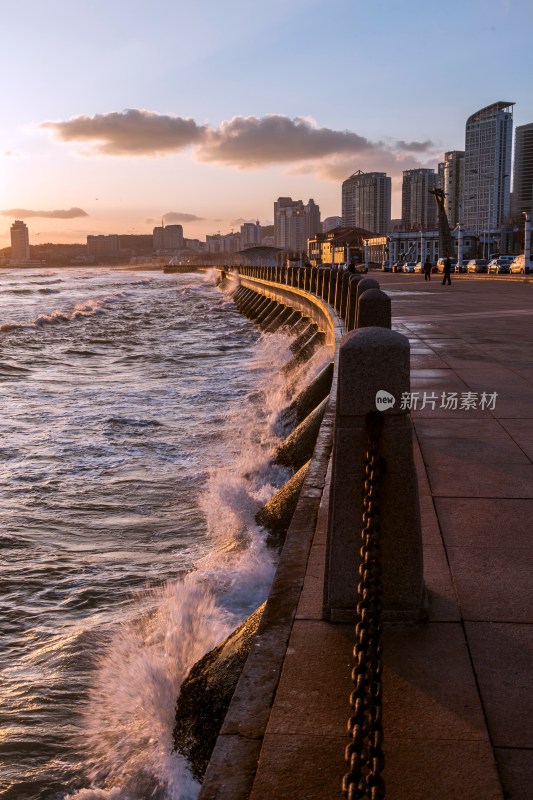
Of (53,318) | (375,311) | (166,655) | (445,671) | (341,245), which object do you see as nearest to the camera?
(445,671)

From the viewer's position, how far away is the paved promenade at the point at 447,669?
97.8 inches

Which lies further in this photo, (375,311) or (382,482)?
(375,311)

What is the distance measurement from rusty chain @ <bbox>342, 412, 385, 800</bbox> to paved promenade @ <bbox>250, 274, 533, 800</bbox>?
0.72 ft

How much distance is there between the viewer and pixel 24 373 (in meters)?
21.6

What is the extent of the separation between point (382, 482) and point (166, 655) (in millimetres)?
2512

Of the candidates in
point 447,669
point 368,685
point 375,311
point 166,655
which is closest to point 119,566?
point 166,655

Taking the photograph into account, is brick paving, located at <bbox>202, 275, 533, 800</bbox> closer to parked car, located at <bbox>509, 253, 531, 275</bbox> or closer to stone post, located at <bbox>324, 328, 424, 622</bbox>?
stone post, located at <bbox>324, 328, 424, 622</bbox>

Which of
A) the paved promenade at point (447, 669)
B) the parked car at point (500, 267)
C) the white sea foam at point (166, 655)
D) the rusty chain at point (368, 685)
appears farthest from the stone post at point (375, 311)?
the parked car at point (500, 267)

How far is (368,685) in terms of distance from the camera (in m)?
2.17

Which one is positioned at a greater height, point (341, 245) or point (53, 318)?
point (341, 245)

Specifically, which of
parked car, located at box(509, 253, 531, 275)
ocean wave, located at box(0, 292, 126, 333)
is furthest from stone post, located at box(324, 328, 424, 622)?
parked car, located at box(509, 253, 531, 275)

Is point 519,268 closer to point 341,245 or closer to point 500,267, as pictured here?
point 500,267

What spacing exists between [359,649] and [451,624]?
131 centimetres

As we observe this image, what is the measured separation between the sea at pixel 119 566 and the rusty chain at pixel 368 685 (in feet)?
5.76
